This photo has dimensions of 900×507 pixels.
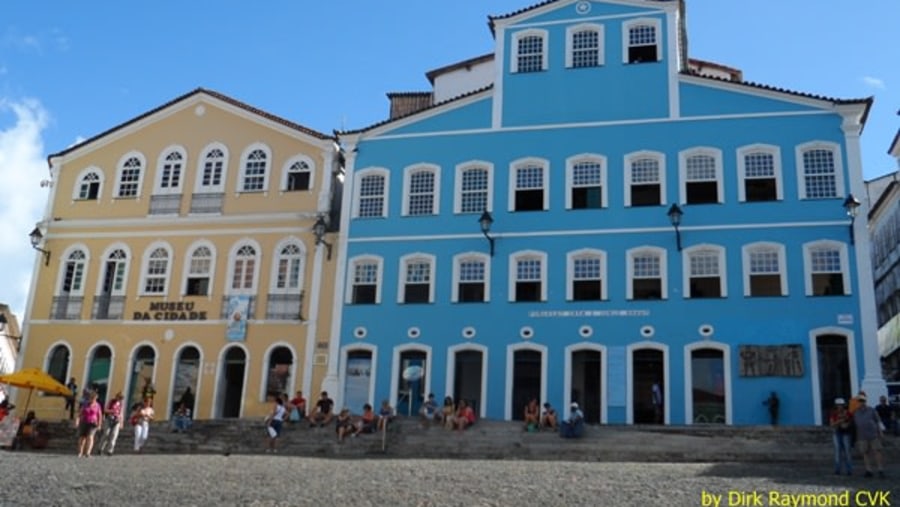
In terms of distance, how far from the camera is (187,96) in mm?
33188

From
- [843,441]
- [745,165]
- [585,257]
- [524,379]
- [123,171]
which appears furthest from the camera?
[123,171]

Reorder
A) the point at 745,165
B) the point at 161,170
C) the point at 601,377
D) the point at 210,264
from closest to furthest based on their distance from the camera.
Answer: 1. the point at 601,377
2. the point at 745,165
3. the point at 210,264
4. the point at 161,170

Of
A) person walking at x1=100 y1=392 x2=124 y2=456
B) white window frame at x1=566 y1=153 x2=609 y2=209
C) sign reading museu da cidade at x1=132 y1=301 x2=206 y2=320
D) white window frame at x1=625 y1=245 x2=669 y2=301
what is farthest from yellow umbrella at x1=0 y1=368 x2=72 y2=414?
white window frame at x1=625 y1=245 x2=669 y2=301

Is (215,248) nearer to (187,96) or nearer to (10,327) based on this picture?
(187,96)

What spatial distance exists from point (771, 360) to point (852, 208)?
470cm

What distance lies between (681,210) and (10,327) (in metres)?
38.0

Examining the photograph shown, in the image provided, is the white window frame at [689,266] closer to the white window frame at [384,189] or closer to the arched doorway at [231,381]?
the white window frame at [384,189]

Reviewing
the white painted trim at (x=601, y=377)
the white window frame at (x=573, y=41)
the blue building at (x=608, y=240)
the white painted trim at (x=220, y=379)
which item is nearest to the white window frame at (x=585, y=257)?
the blue building at (x=608, y=240)

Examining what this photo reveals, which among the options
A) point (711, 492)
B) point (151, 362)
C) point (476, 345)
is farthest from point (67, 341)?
point (711, 492)

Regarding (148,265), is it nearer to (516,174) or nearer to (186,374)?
(186,374)

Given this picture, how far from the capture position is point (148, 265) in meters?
31.7

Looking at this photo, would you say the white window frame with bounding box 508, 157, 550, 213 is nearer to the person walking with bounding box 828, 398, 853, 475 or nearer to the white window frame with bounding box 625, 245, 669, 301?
the white window frame with bounding box 625, 245, 669, 301

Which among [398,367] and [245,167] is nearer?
[398,367]

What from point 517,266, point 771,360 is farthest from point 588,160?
point 771,360
